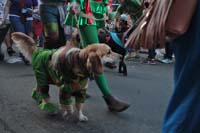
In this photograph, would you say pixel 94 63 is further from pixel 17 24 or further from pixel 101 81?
pixel 17 24

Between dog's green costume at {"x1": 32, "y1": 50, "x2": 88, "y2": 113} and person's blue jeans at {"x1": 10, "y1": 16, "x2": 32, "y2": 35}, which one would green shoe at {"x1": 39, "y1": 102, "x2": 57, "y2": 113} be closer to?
dog's green costume at {"x1": 32, "y1": 50, "x2": 88, "y2": 113}

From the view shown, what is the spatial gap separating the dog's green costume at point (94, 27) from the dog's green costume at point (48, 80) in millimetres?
501

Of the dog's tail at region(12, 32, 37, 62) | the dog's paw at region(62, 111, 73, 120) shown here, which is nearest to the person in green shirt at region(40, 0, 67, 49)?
the dog's tail at region(12, 32, 37, 62)

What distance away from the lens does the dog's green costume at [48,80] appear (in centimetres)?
462

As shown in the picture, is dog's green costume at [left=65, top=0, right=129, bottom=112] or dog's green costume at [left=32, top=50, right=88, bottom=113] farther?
dog's green costume at [left=65, top=0, right=129, bottom=112]

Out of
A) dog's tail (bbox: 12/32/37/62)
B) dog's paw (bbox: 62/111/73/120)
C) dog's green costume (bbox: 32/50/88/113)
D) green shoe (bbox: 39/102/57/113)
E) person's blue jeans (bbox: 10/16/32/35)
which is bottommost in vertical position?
person's blue jeans (bbox: 10/16/32/35)

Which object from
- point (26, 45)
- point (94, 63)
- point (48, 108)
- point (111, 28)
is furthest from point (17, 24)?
point (94, 63)

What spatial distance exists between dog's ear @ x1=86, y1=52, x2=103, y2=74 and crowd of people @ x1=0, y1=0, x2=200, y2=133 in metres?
0.57

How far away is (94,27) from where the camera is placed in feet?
17.2

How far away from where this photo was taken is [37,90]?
5.18 meters

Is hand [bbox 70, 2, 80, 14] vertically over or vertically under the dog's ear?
over

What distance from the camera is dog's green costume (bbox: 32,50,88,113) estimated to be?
4.62 metres

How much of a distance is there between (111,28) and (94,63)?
7.03m

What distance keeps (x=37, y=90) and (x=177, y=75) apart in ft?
11.2
